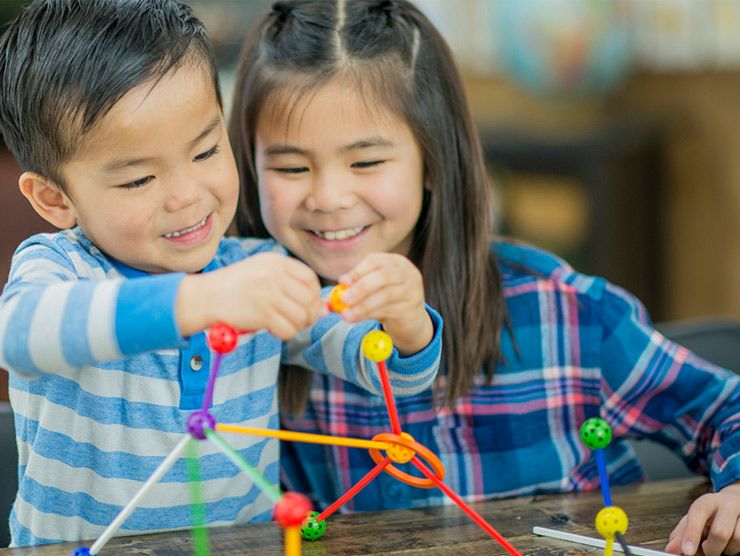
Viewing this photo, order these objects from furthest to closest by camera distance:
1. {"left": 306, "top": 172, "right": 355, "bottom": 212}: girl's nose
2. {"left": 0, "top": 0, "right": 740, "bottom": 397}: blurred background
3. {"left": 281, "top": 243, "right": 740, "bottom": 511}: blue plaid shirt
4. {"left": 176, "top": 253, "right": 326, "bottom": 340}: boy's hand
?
{"left": 0, "top": 0, "right": 740, "bottom": 397}: blurred background, {"left": 281, "top": 243, "right": 740, "bottom": 511}: blue plaid shirt, {"left": 306, "top": 172, "right": 355, "bottom": 212}: girl's nose, {"left": 176, "top": 253, "right": 326, "bottom": 340}: boy's hand

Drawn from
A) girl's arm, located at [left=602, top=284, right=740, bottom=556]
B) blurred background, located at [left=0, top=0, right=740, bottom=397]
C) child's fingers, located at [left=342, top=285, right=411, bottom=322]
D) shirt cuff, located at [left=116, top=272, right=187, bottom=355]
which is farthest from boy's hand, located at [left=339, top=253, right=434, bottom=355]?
blurred background, located at [left=0, top=0, right=740, bottom=397]

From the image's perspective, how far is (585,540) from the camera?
0.88m

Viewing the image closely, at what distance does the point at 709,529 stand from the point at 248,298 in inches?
19.1

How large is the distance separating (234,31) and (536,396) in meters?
2.08

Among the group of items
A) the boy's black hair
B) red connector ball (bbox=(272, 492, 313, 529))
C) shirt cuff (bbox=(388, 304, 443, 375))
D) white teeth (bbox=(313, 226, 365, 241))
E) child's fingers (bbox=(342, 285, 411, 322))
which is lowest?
red connector ball (bbox=(272, 492, 313, 529))

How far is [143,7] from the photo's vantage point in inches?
35.5

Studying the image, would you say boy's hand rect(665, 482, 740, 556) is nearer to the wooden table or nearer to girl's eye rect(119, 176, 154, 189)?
the wooden table

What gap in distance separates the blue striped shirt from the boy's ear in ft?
0.06

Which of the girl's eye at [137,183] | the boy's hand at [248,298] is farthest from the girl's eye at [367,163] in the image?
the boy's hand at [248,298]

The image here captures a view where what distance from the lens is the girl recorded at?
3.54 feet

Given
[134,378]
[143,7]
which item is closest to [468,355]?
[134,378]

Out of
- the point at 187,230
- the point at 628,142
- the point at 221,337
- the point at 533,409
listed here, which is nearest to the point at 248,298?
the point at 221,337

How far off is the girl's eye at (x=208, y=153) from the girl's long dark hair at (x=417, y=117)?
17 centimetres

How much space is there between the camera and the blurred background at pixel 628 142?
3105mm
